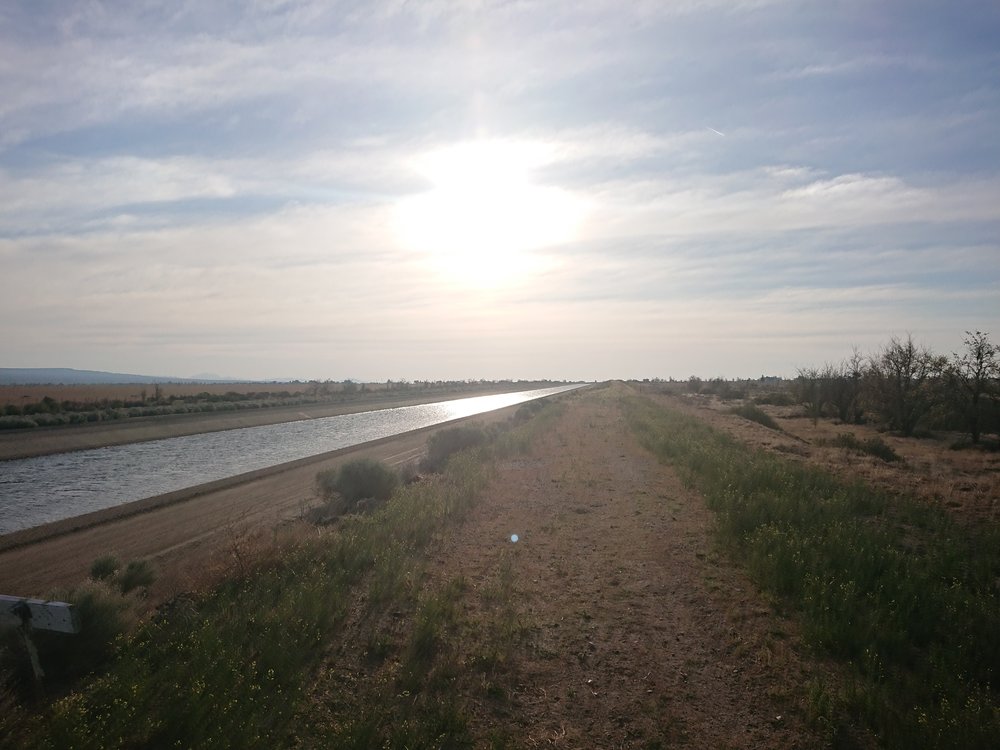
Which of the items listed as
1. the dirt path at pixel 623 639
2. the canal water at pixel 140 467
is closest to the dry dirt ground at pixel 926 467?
the dirt path at pixel 623 639

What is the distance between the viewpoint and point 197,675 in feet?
21.4

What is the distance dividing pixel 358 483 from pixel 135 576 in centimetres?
865

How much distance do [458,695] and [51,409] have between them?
2102 inches

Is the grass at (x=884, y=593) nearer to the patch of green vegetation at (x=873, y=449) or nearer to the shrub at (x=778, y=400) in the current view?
the patch of green vegetation at (x=873, y=449)

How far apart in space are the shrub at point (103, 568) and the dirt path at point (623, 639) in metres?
5.31

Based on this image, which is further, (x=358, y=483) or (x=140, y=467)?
(x=140, y=467)

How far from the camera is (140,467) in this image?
92.7 feet

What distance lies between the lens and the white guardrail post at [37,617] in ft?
20.5

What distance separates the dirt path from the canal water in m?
13.0

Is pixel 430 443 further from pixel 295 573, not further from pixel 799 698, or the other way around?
pixel 799 698

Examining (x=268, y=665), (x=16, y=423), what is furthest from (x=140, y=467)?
(x=268, y=665)

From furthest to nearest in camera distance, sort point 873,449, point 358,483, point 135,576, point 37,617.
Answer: point 873,449 < point 358,483 < point 135,576 < point 37,617

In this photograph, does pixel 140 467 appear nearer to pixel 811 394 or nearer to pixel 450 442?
pixel 450 442

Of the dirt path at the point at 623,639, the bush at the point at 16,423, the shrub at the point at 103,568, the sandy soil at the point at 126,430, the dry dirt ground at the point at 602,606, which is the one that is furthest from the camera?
the bush at the point at 16,423
